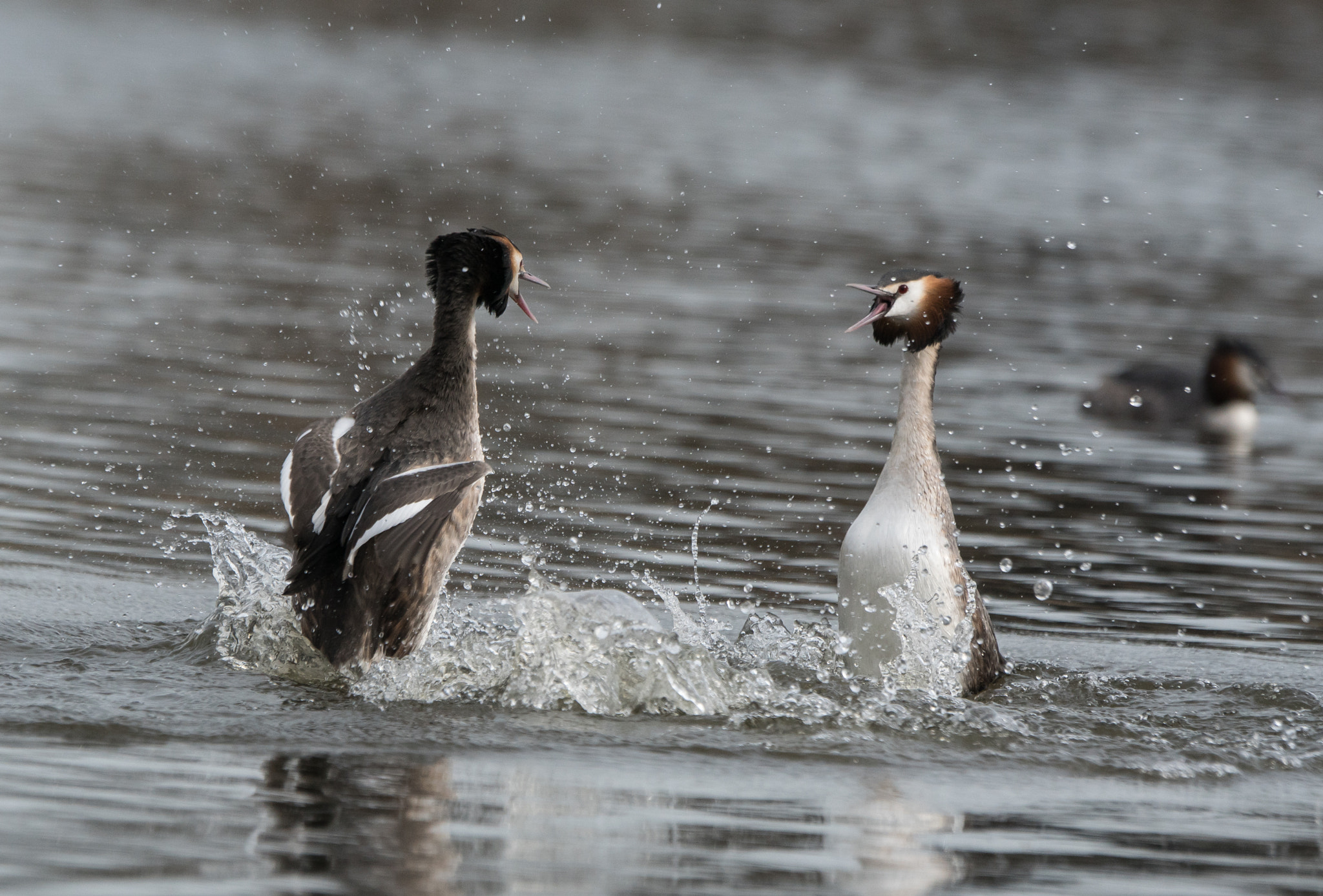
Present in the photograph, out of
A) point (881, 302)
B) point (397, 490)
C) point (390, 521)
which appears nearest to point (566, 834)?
point (390, 521)

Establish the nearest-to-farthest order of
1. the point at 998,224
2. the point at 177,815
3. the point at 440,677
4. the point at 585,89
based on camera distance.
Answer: the point at 177,815, the point at 440,677, the point at 998,224, the point at 585,89

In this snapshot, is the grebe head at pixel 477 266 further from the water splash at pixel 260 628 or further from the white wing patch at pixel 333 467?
the water splash at pixel 260 628

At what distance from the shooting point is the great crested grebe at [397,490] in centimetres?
718

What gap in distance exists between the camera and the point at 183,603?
8.39 meters

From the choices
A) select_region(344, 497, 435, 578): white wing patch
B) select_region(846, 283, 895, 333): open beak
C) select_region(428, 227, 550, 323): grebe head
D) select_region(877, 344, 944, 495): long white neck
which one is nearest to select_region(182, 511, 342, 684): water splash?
select_region(344, 497, 435, 578): white wing patch

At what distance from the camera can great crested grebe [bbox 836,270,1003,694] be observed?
24.1 feet

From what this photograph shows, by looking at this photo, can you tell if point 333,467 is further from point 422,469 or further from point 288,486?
point 422,469

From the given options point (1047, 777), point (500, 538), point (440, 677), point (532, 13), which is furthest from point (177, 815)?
point (532, 13)

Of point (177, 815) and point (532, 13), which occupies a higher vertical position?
point (532, 13)

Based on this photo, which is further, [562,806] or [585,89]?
[585,89]

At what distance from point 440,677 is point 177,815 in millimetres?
2037

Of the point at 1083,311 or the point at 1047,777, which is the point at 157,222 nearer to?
the point at 1083,311

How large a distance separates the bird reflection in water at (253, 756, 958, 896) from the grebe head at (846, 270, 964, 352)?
7.45 ft

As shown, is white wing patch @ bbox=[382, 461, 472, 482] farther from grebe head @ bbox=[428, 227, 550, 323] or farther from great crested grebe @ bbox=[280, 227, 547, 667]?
grebe head @ bbox=[428, 227, 550, 323]
